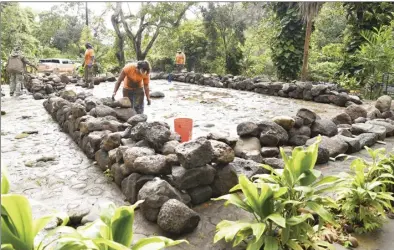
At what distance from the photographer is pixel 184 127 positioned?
5363mm

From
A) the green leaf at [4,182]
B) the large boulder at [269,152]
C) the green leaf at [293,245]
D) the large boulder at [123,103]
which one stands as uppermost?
the green leaf at [4,182]

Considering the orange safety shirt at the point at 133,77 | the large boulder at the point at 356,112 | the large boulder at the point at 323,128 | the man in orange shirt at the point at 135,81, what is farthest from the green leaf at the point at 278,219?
the large boulder at the point at 356,112

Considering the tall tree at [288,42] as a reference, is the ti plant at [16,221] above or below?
below

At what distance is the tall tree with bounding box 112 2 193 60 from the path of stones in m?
14.5

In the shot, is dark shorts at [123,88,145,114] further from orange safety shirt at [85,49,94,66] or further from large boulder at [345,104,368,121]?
orange safety shirt at [85,49,94,66]

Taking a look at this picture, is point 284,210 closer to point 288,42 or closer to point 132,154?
point 132,154

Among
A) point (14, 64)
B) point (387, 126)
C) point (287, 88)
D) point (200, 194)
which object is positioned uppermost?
point (14, 64)

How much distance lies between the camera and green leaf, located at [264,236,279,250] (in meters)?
2.32

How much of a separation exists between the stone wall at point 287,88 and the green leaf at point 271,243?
8625 millimetres

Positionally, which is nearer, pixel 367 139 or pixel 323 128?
pixel 367 139

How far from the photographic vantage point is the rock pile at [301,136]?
4.68 metres

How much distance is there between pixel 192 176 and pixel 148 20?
62.4 ft

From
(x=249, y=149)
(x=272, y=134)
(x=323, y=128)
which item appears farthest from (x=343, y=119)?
(x=249, y=149)

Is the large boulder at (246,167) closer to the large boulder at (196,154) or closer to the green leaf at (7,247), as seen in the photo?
the large boulder at (196,154)
